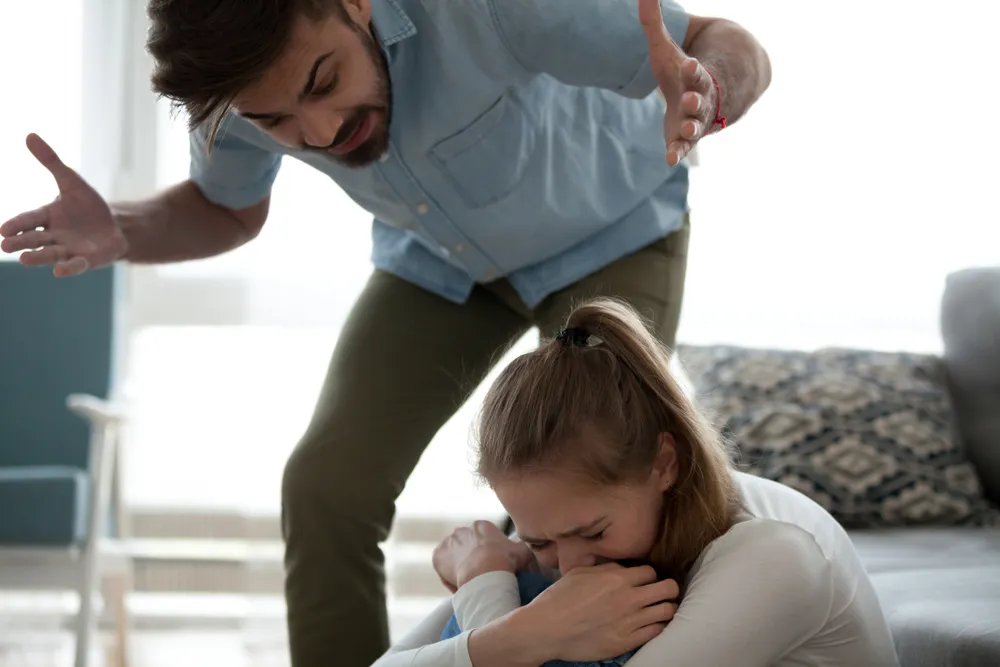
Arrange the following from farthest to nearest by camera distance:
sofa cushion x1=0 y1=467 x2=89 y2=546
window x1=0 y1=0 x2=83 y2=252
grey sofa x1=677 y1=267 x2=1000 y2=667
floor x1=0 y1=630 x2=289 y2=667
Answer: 1. window x1=0 y1=0 x2=83 y2=252
2. floor x1=0 y1=630 x2=289 y2=667
3. sofa cushion x1=0 y1=467 x2=89 y2=546
4. grey sofa x1=677 y1=267 x2=1000 y2=667

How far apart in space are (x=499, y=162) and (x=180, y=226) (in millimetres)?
530

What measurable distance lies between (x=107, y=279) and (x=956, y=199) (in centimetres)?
229

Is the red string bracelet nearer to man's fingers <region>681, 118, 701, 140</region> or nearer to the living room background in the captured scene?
man's fingers <region>681, 118, 701, 140</region>

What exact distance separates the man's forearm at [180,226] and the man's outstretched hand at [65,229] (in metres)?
0.04

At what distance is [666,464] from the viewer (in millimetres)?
1161

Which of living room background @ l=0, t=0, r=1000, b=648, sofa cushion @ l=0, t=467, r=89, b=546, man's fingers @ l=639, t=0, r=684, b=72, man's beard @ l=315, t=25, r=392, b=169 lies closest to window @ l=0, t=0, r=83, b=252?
living room background @ l=0, t=0, r=1000, b=648

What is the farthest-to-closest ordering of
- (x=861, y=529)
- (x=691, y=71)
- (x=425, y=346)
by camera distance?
(x=861, y=529) → (x=425, y=346) → (x=691, y=71)

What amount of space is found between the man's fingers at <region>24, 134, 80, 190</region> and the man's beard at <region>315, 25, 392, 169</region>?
1.28 ft

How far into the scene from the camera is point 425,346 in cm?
153

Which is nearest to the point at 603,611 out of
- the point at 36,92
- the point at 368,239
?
the point at 368,239

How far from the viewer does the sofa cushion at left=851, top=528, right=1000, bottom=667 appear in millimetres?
1384

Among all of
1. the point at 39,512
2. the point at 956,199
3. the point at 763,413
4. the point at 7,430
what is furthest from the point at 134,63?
the point at 956,199

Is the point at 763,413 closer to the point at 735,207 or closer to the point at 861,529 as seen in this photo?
the point at 861,529

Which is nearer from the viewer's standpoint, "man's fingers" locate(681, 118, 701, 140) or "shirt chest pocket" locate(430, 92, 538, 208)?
"man's fingers" locate(681, 118, 701, 140)
